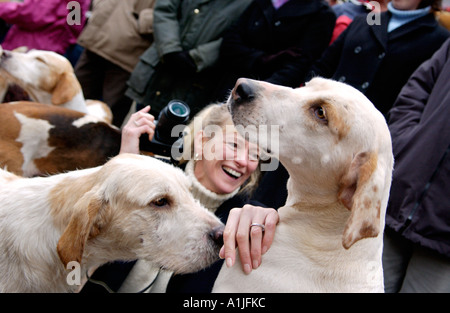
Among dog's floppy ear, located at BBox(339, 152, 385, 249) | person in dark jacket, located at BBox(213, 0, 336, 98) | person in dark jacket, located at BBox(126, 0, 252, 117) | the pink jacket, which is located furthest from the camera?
the pink jacket

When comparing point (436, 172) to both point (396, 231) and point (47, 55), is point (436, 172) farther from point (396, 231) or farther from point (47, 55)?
point (47, 55)

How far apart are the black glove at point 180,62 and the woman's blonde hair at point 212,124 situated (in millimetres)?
945

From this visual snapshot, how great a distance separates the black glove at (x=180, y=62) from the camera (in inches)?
150

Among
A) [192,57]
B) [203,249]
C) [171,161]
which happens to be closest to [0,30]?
[192,57]

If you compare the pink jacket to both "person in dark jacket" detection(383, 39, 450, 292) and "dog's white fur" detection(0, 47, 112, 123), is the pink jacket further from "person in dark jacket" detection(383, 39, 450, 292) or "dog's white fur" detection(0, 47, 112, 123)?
"person in dark jacket" detection(383, 39, 450, 292)

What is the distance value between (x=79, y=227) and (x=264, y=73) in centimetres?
222

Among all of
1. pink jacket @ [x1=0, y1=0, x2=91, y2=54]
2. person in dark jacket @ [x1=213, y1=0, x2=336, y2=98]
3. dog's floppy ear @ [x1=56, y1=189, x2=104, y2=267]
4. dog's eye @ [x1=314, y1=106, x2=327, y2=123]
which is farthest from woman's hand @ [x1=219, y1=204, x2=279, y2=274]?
pink jacket @ [x1=0, y1=0, x2=91, y2=54]

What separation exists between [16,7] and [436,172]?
176 inches

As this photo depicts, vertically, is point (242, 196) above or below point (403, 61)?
below

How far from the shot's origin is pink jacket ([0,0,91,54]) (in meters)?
4.42

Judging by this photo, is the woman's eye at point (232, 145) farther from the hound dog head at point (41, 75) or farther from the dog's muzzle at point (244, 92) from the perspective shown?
the hound dog head at point (41, 75)

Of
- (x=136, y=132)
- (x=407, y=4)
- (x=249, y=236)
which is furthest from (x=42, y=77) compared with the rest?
(x=407, y=4)

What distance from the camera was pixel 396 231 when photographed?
2451 mm

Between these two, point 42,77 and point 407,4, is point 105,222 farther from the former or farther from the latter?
point 407,4
